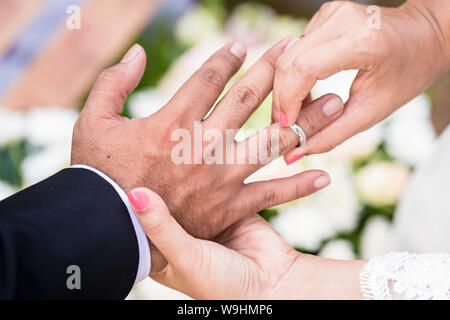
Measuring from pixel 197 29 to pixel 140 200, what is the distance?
4.01ft

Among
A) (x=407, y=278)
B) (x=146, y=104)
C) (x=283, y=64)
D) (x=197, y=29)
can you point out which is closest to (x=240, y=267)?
(x=407, y=278)

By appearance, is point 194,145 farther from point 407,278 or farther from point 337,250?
point 337,250

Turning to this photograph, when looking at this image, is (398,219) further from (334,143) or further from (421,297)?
(421,297)

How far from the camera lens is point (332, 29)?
1.02 m

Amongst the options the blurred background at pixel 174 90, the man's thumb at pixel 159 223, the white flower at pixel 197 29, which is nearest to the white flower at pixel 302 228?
the blurred background at pixel 174 90

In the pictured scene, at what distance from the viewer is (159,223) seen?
0.85 m

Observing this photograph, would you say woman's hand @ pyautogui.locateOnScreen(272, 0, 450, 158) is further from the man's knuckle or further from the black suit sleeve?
the black suit sleeve

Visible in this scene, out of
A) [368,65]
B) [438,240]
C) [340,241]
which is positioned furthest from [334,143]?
[340,241]

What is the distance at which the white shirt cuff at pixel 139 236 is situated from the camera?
0.93m

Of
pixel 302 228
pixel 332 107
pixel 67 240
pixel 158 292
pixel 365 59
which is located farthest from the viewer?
pixel 302 228

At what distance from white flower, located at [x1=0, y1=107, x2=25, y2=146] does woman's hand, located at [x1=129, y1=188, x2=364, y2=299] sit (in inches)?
26.0

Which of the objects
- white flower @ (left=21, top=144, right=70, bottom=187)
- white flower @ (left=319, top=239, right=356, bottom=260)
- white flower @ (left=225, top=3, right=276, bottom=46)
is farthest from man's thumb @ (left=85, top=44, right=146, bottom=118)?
white flower @ (left=225, top=3, right=276, bottom=46)

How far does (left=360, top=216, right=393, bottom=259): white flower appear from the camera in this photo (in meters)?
1.47

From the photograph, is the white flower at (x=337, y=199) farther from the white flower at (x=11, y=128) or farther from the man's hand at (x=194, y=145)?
the white flower at (x=11, y=128)
